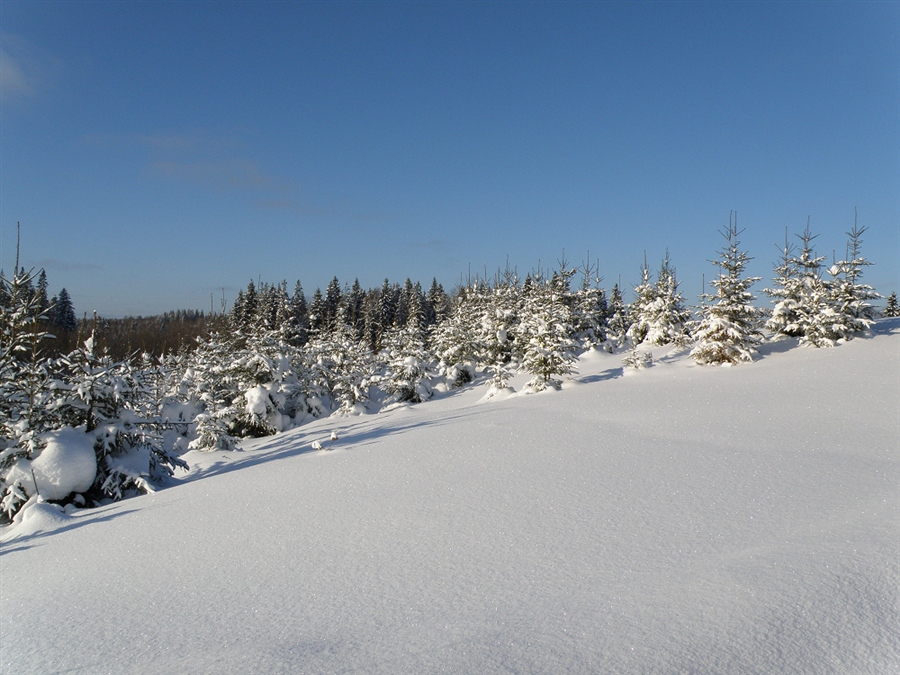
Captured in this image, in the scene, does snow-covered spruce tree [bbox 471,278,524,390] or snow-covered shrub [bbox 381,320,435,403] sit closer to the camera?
snow-covered shrub [bbox 381,320,435,403]

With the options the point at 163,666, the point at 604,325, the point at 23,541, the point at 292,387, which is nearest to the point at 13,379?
the point at 23,541

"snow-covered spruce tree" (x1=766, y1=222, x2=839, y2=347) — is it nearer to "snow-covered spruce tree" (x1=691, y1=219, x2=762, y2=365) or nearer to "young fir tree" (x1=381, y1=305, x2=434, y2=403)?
"snow-covered spruce tree" (x1=691, y1=219, x2=762, y2=365)

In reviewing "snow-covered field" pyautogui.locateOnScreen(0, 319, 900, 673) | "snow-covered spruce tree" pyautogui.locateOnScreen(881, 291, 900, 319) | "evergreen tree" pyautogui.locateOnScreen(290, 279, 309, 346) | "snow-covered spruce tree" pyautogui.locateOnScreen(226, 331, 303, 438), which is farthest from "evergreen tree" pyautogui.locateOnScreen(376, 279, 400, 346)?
"snow-covered field" pyautogui.locateOnScreen(0, 319, 900, 673)

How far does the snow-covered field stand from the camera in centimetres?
313

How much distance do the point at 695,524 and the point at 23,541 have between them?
30.3 feet

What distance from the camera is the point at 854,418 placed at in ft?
32.6

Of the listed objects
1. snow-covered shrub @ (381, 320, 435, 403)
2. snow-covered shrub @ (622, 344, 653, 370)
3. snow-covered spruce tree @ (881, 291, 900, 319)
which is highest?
snow-covered spruce tree @ (881, 291, 900, 319)

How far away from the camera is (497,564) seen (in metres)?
4.30

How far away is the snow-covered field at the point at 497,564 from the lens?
123 inches

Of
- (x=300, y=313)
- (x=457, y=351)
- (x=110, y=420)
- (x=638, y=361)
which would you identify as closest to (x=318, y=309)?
(x=300, y=313)

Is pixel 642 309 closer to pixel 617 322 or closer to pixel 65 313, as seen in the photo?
pixel 617 322

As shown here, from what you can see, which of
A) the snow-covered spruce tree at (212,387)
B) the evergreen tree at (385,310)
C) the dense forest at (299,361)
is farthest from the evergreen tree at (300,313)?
the snow-covered spruce tree at (212,387)

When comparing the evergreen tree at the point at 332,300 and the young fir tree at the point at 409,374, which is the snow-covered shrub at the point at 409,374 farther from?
the evergreen tree at the point at 332,300

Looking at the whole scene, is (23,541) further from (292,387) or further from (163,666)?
(292,387)
